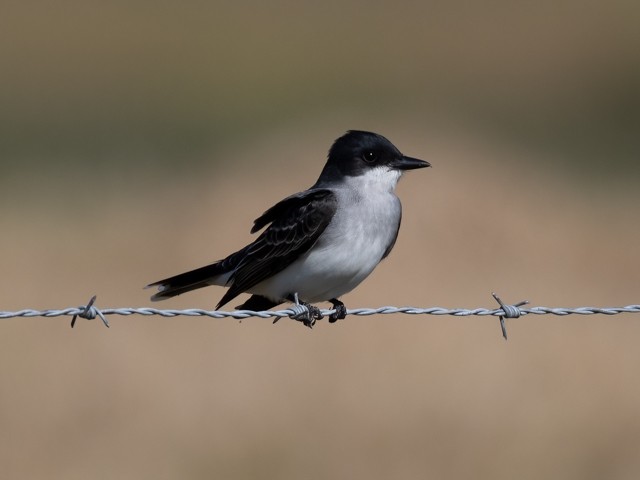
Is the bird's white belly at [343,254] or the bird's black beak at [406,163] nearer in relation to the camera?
the bird's white belly at [343,254]

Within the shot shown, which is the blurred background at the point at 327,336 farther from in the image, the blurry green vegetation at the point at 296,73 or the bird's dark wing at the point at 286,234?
the blurry green vegetation at the point at 296,73

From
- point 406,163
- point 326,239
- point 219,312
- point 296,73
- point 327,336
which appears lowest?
point 219,312

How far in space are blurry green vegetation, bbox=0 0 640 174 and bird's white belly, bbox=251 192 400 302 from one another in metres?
12.2

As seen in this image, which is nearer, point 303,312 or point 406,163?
point 303,312

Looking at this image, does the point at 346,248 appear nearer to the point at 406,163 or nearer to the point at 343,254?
the point at 343,254

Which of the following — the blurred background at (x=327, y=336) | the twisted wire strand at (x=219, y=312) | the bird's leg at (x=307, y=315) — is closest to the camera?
the twisted wire strand at (x=219, y=312)

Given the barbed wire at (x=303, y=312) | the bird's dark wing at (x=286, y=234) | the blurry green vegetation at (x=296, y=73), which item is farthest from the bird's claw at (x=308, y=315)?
the blurry green vegetation at (x=296, y=73)

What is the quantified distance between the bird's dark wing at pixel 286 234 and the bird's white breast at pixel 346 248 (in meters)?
0.07

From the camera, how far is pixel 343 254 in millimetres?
7824

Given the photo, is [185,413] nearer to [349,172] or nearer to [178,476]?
[178,476]

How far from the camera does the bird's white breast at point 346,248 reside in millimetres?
7844

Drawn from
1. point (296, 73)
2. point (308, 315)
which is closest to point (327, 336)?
point (308, 315)

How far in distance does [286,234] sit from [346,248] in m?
0.39

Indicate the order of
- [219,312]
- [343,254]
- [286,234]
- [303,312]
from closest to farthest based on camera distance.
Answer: [219,312], [303,312], [343,254], [286,234]
